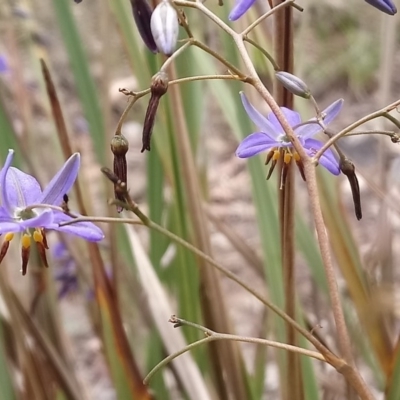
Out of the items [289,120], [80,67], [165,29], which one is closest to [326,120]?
[289,120]

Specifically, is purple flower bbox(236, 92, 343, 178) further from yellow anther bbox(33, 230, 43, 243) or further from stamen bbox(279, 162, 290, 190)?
yellow anther bbox(33, 230, 43, 243)

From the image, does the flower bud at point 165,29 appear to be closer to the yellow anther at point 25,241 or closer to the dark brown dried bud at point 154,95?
the dark brown dried bud at point 154,95

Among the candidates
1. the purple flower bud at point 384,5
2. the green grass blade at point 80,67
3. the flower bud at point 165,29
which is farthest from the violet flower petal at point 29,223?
the green grass blade at point 80,67

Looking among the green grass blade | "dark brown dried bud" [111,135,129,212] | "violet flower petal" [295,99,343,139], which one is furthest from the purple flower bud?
the green grass blade

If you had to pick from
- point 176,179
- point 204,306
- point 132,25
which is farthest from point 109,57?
point 204,306

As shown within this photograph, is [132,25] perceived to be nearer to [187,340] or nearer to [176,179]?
[176,179]
